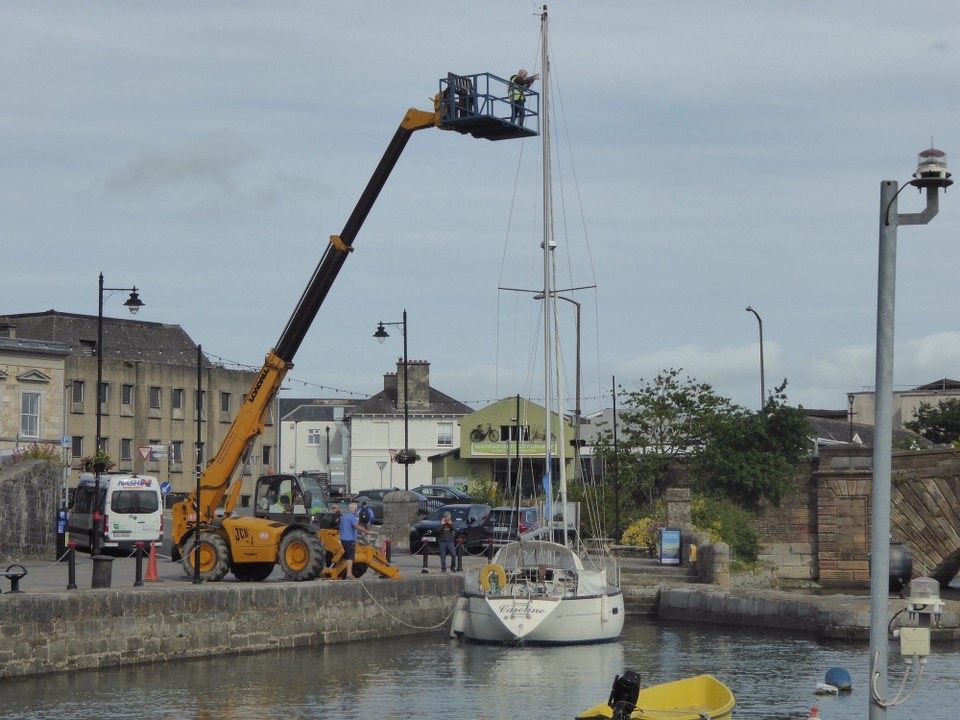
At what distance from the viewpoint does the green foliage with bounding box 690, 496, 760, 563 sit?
47.9 metres

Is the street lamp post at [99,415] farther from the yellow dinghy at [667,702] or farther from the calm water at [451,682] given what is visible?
the yellow dinghy at [667,702]

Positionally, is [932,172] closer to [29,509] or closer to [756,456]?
[29,509]

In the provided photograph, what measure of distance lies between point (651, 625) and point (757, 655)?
677 centimetres

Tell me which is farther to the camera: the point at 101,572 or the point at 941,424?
the point at 941,424

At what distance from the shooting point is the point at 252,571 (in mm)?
31438

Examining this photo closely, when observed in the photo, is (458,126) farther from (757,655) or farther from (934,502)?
(934,502)

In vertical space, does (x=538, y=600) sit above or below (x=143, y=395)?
below

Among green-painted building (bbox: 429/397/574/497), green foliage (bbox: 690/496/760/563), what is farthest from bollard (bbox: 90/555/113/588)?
green-painted building (bbox: 429/397/574/497)

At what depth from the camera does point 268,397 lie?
103 feet

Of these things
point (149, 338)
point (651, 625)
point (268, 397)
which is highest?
point (149, 338)

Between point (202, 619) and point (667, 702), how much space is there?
38.8 feet

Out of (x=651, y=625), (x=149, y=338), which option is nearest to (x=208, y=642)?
(x=651, y=625)

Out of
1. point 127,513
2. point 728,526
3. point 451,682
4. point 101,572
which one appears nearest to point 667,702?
point 451,682

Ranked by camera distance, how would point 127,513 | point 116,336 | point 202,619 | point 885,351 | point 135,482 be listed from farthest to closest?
point 116,336
point 135,482
point 127,513
point 202,619
point 885,351
